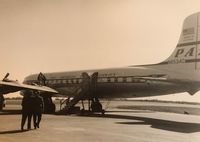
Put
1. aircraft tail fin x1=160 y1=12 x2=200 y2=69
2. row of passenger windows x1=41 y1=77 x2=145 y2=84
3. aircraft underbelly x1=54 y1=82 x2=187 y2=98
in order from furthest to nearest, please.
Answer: row of passenger windows x1=41 y1=77 x2=145 y2=84
aircraft underbelly x1=54 y1=82 x2=187 y2=98
aircraft tail fin x1=160 y1=12 x2=200 y2=69

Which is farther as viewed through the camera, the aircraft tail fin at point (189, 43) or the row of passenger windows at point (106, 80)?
the row of passenger windows at point (106, 80)

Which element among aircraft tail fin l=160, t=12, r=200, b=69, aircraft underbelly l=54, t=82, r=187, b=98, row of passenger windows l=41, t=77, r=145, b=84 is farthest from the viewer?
row of passenger windows l=41, t=77, r=145, b=84

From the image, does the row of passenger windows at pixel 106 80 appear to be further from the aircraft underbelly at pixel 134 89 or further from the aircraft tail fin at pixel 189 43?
the aircraft tail fin at pixel 189 43

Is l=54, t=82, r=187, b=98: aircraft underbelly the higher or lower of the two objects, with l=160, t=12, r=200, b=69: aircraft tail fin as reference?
lower

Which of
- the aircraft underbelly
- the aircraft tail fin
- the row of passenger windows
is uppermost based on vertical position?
the aircraft tail fin

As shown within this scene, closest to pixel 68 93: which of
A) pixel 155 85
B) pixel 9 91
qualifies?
pixel 9 91

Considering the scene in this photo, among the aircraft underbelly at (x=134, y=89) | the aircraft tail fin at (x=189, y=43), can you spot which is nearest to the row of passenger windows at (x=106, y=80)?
the aircraft underbelly at (x=134, y=89)

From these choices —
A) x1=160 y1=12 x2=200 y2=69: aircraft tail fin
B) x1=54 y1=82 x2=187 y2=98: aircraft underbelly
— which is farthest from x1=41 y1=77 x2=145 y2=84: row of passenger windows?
x1=160 y1=12 x2=200 y2=69: aircraft tail fin

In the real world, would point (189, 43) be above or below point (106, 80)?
above

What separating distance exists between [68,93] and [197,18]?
16748 mm

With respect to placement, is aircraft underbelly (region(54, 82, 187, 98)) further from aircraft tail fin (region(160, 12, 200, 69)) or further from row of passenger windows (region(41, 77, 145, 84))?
aircraft tail fin (region(160, 12, 200, 69))

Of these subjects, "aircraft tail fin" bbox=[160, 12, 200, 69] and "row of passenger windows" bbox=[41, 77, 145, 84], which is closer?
"aircraft tail fin" bbox=[160, 12, 200, 69]

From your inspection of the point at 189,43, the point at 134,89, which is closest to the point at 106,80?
the point at 134,89

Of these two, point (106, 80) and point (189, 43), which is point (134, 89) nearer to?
point (106, 80)
